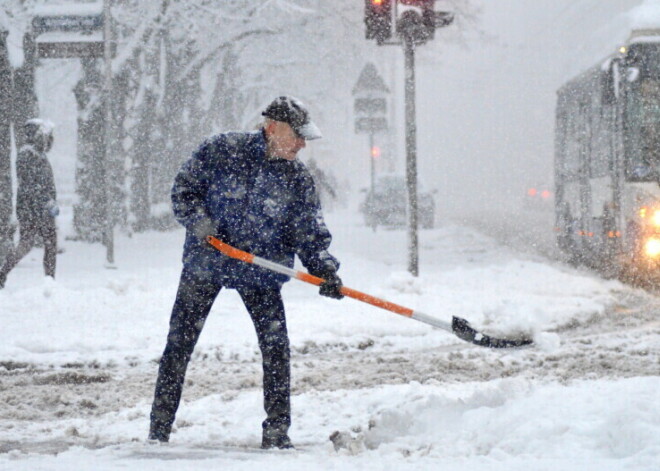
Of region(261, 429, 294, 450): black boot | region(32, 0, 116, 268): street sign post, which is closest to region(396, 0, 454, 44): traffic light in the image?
region(32, 0, 116, 268): street sign post

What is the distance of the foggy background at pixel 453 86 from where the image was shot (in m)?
27.2

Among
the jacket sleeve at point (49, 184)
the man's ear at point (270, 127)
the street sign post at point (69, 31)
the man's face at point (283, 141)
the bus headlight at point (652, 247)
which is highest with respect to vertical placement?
the street sign post at point (69, 31)

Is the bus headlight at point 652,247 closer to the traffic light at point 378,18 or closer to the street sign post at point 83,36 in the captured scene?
the traffic light at point 378,18

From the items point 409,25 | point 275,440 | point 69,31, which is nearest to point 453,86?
point 69,31

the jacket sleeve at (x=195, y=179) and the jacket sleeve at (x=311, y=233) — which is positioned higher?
the jacket sleeve at (x=195, y=179)

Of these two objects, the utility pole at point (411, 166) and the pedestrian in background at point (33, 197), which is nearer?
the pedestrian in background at point (33, 197)

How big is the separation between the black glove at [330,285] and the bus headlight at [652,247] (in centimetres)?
763

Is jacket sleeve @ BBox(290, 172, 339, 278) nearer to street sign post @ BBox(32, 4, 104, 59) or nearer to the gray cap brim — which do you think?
the gray cap brim

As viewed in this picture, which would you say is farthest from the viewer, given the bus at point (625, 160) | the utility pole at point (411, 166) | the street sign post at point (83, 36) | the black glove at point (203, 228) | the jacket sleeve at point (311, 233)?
the street sign post at point (83, 36)

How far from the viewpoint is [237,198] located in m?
4.59

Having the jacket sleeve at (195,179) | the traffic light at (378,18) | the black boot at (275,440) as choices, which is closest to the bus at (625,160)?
the traffic light at (378,18)

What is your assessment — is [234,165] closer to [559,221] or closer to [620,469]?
[620,469]

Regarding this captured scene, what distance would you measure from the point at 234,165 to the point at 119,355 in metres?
3.19

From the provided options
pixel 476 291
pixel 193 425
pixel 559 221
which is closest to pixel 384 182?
pixel 559 221
